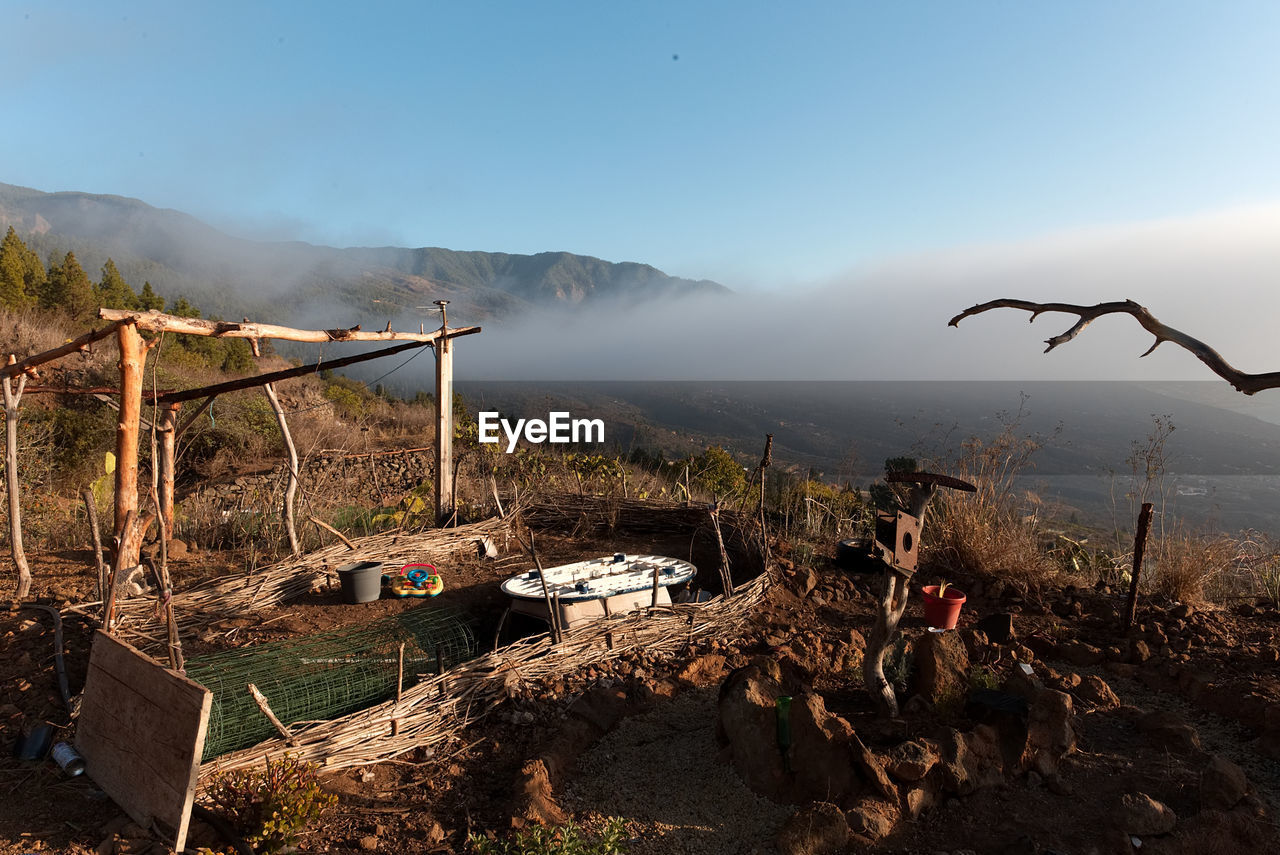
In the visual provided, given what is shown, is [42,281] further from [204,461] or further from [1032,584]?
[1032,584]

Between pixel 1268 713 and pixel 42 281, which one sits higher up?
pixel 42 281

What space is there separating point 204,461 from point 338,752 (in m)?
15.0

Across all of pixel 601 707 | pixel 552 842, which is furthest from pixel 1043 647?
pixel 552 842

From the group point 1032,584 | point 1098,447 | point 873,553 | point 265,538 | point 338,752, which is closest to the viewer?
point 873,553

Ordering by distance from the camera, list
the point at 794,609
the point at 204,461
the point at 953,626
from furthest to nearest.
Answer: the point at 204,461 → the point at 794,609 → the point at 953,626

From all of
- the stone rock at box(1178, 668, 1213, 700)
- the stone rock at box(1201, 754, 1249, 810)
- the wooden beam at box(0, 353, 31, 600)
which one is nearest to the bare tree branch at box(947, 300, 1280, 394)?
the stone rock at box(1201, 754, 1249, 810)

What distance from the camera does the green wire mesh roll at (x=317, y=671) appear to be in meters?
3.80

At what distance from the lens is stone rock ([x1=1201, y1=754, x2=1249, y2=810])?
298 cm

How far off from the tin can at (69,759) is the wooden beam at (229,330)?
7.40 feet

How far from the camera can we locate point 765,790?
3338mm

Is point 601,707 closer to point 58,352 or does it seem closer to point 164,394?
point 58,352

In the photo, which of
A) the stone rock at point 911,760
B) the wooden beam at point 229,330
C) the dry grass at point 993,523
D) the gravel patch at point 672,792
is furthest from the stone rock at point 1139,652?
the wooden beam at point 229,330

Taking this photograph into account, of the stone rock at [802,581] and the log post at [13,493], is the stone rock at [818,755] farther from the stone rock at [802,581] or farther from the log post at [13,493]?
the log post at [13,493]

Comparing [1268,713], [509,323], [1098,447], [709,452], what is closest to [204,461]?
[709,452]
